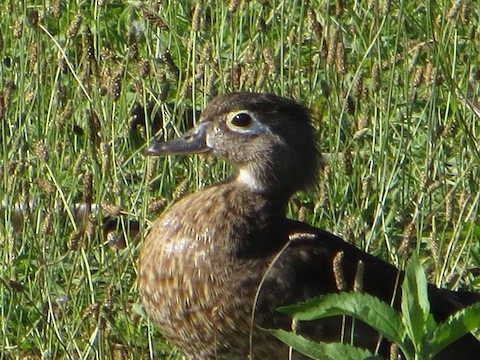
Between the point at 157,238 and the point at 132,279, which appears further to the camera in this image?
the point at 132,279

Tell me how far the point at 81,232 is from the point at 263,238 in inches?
22.7

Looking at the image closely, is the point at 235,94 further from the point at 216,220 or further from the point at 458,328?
the point at 458,328

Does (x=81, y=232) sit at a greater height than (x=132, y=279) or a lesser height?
greater

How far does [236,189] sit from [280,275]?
1.65 ft

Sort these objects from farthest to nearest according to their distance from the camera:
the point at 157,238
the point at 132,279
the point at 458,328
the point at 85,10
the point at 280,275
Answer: the point at 85,10 → the point at 132,279 → the point at 157,238 → the point at 280,275 → the point at 458,328

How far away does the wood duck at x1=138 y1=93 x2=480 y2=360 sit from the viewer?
12.7 feet

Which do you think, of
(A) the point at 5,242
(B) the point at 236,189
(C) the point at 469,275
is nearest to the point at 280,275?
(B) the point at 236,189

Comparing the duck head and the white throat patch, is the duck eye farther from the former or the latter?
the white throat patch

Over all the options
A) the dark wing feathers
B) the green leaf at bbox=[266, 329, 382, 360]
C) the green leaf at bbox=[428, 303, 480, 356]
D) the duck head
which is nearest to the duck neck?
the duck head

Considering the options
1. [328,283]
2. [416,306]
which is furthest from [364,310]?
[328,283]

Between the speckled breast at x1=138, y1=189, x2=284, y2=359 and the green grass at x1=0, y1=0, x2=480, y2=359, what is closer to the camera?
the speckled breast at x1=138, y1=189, x2=284, y2=359

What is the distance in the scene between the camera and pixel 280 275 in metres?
3.89

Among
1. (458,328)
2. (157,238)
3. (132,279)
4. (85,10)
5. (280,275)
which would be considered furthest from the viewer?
(85,10)

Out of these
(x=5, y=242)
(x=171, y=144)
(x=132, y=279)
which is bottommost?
(x=132, y=279)
